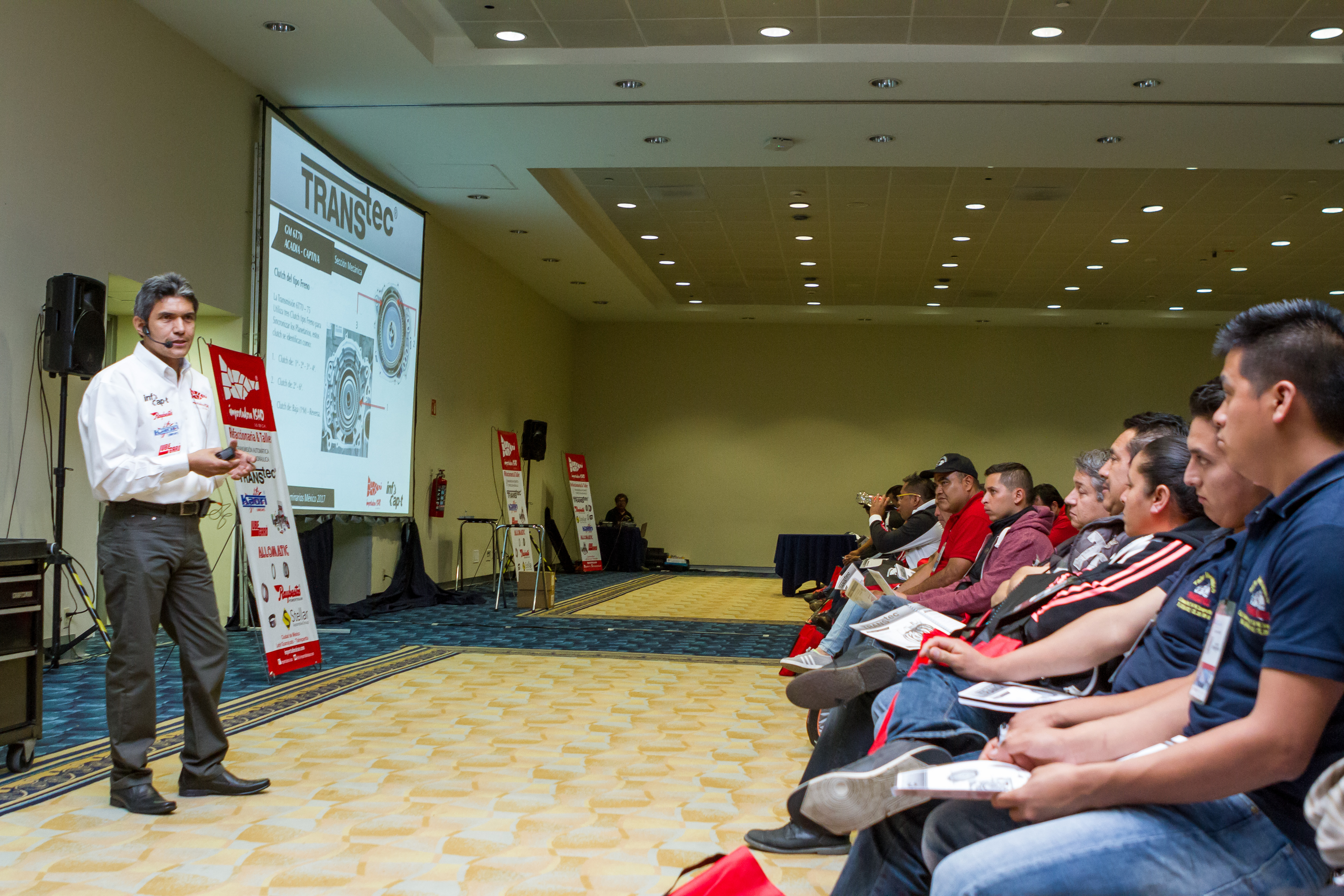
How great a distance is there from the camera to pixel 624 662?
5.81 metres

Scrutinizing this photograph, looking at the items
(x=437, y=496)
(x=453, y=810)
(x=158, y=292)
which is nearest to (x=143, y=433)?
(x=158, y=292)

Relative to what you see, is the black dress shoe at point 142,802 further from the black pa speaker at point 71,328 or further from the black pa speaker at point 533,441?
the black pa speaker at point 533,441

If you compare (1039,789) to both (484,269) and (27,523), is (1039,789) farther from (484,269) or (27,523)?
(484,269)

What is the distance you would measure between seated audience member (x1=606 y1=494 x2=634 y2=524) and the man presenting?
470 inches

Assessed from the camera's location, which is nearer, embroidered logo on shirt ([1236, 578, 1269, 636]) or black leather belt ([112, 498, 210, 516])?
embroidered logo on shirt ([1236, 578, 1269, 636])

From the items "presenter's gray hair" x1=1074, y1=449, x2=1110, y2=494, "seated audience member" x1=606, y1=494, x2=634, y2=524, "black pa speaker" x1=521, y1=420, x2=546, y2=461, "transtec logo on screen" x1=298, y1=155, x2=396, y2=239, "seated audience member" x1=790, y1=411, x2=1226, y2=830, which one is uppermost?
"transtec logo on screen" x1=298, y1=155, x2=396, y2=239

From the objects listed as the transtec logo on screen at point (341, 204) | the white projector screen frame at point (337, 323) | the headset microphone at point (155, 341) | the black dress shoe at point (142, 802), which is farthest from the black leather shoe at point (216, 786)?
the transtec logo on screen at point (341, 204)

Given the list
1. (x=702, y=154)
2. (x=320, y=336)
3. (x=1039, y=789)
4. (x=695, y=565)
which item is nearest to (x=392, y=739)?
(x=1039, y=789)

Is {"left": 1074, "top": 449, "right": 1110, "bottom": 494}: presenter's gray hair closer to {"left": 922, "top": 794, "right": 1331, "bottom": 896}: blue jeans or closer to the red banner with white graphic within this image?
{"left": 922, "top": 794, "right": 1331, "bottom": 896}: blue jeans

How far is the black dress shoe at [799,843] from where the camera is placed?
2574 mm

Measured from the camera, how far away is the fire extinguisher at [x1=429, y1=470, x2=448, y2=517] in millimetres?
9812

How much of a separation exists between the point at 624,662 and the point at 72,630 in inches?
115

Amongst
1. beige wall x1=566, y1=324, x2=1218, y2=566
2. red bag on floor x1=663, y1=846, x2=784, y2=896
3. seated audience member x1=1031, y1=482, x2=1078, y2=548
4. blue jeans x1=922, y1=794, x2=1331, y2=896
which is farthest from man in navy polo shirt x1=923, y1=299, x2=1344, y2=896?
beige wall x1=566, y1=324, x2=1218, y2=566

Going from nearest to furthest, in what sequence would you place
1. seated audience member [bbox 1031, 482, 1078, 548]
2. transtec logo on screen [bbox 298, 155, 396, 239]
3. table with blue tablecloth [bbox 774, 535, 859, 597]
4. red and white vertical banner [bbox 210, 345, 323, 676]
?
seated audience member [bbox 1031, 482, 1078, 548], red and white vertical banner [bbox 210, 345, 323, 676], transtec logo on screen [bbox 298, 155, 396, 239], table with blue tablecloth [bbox 774, 535, 859, 597]
